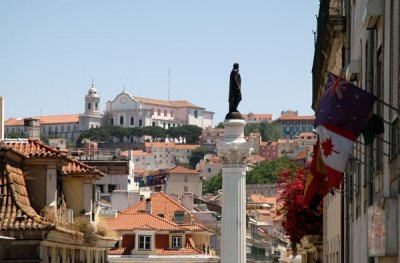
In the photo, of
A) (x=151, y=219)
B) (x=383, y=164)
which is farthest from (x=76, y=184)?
(x=151, y=219)

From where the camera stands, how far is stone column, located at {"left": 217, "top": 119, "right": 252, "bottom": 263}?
63.5 metres

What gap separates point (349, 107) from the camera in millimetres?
13219

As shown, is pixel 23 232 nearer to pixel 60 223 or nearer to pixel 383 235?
pixel 60 223

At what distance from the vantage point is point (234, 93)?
225 feet

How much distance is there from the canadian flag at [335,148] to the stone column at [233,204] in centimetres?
4947

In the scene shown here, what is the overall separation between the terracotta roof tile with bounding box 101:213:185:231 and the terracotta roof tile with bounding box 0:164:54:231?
4396 cm

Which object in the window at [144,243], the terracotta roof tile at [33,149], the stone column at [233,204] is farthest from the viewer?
the window at [144,243]

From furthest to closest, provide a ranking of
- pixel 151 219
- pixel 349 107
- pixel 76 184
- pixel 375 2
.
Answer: pixel 151 219 < pixel 76 184 < pixel 375 2 < pixel 349 107

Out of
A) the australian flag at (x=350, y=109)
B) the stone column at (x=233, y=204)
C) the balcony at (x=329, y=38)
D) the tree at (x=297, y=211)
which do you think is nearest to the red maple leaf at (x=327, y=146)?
the australian flag at (x=350, y=109)

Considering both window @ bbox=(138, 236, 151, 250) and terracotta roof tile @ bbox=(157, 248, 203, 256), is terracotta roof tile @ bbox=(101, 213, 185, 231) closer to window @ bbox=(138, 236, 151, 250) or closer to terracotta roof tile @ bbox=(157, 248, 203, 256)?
window @ bbox=(138, 236, 151, 250)

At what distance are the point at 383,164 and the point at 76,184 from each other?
2718cm

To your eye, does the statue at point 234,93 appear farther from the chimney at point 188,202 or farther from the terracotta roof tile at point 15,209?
the chimney at point 188,202

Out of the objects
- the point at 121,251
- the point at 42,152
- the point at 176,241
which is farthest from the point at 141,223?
the point at 42,152

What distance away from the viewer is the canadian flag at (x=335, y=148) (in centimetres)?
1337
